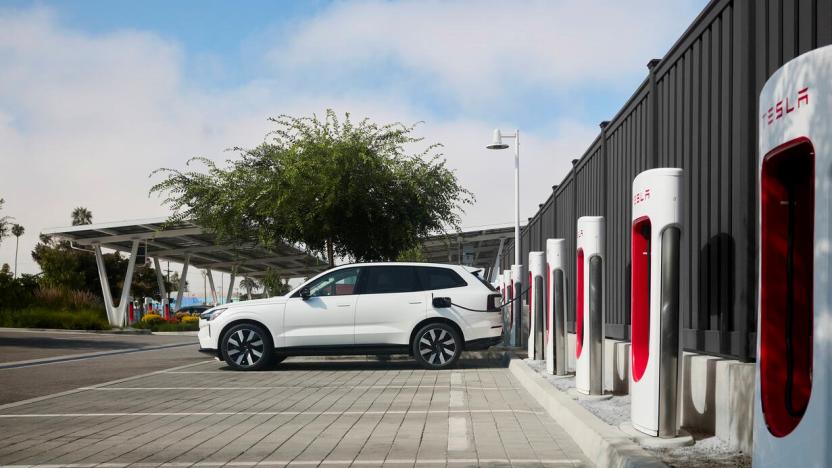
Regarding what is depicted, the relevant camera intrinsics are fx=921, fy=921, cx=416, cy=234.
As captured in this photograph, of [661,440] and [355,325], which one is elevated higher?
[355,325]

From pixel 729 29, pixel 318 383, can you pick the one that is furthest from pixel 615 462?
pixel 318 383

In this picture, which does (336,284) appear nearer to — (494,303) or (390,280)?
(390,280)

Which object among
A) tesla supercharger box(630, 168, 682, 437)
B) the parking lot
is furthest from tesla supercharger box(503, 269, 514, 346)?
tesla supercharger box(630, 168, 682, 437)

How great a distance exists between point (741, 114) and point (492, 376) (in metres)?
8.52

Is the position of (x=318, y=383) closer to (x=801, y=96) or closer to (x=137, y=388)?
(x=137, y=388)

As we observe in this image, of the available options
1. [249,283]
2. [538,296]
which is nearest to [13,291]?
[538,296]

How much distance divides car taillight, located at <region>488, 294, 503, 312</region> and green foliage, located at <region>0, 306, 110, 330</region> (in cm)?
2429

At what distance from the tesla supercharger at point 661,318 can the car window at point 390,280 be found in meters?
9.00

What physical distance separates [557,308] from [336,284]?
512 cm

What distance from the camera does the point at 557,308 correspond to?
37.7 feet

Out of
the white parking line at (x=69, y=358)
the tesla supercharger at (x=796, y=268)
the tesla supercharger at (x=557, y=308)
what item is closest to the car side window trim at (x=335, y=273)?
the tesla supercharger at (x=557, y=308)

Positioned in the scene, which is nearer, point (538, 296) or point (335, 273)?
point (538, 296)

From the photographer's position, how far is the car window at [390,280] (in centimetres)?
1555

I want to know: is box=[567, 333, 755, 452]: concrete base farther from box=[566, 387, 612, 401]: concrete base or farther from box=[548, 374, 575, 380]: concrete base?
box=[548, 374, 575, 380]: concrete base
